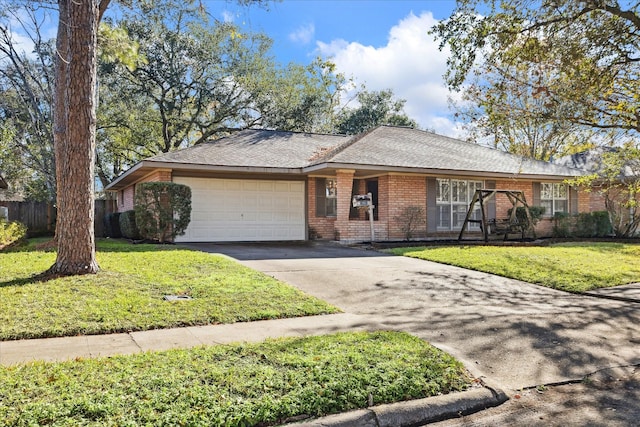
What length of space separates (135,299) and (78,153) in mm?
2985

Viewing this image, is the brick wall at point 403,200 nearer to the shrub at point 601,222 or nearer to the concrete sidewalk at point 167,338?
the shrub at point 601,222

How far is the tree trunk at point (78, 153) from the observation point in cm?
790

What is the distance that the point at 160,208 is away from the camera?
45.6ft

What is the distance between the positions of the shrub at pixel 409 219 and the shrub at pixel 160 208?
754 cm

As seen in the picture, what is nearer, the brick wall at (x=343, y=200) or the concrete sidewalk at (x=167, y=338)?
the concrete sidewalk at (x=167, y=338)

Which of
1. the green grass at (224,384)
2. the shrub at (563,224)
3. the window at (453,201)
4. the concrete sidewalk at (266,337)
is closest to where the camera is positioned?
the green grass at (224,384)

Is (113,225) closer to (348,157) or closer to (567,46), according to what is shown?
(348,157)

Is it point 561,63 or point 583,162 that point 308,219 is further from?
point 583,162

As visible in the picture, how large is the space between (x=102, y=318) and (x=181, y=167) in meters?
9.95

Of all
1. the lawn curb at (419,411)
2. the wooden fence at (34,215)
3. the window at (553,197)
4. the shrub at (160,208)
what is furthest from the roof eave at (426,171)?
the wooden fence at (34,215)

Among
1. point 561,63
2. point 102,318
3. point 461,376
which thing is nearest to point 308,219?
point 561,63

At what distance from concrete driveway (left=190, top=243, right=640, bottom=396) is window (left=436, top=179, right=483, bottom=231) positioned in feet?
23.3

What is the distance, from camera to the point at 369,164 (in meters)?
15.7

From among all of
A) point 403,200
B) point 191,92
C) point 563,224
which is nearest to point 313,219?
point 403,200
